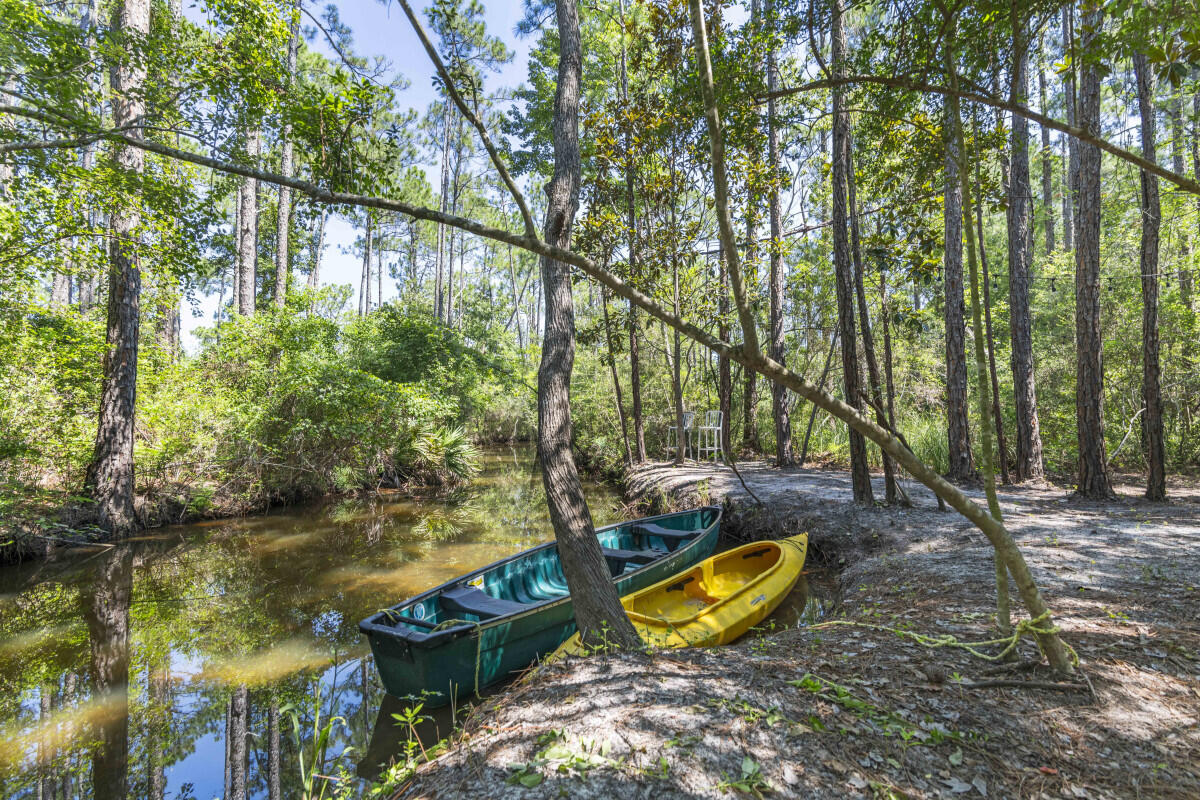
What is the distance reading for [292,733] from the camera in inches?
161

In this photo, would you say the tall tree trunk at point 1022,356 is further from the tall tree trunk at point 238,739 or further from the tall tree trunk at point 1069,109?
the tall tree trunk at point 238,739

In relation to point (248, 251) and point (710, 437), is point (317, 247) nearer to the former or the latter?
point (248, 251)

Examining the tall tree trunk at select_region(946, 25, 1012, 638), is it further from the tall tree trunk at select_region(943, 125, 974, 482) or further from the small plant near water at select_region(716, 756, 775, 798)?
the tall tree trunk at select_region(943, 125, 974, 482)

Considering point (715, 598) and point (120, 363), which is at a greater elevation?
point (120, 363)

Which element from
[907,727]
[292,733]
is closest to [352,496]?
[292,733]

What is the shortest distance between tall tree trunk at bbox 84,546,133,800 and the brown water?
0.02m

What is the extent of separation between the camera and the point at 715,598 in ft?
18.6

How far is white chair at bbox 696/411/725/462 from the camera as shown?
560 inches

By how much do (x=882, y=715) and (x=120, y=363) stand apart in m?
11.2

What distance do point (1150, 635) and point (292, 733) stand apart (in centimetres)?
580

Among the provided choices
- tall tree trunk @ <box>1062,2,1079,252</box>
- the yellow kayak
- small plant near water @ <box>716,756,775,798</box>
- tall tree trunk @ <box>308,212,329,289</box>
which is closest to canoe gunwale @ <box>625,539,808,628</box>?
the yellow kayak

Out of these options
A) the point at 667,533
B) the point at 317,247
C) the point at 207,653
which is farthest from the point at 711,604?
the point at 317,247

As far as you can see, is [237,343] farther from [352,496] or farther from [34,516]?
[34,516]

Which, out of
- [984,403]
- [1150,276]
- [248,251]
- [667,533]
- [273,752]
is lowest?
[273,752]
